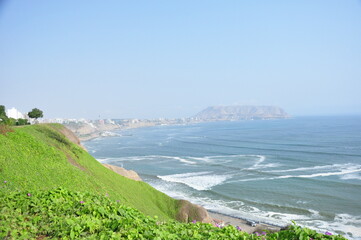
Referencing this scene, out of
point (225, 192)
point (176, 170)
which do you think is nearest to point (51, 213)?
point (225, 192)

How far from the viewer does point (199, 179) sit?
138 feet

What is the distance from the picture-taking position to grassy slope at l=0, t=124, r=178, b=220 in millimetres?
13719

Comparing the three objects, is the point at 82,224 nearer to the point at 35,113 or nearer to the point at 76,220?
the point at 76,220

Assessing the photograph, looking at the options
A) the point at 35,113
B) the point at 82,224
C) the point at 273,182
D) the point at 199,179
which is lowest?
the point at 273,182

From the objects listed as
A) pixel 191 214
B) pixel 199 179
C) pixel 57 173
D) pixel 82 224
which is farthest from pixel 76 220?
pixel 199 179

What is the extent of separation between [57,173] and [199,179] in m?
28.3

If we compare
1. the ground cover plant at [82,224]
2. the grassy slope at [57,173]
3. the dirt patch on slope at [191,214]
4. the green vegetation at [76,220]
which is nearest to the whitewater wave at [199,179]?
the dirt patch on slope at [191,214]

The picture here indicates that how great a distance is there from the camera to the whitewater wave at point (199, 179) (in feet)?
127

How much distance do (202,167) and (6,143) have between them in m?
37.2

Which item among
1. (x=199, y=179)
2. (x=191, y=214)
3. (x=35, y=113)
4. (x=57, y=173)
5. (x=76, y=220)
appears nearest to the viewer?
(x=76, y=220)

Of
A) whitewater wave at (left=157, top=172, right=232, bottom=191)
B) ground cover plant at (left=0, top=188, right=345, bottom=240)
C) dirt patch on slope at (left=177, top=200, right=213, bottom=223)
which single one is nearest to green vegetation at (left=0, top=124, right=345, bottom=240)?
ground cover plant at (left=0, top=188, right=345, bottom=240)

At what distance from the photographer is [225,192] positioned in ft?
117

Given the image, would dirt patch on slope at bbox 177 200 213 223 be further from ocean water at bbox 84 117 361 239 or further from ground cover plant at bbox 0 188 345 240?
ground cover plant at bbox 0 188 345 240

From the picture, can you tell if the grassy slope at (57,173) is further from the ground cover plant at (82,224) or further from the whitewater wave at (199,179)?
the whitewater wave at (199,179)
